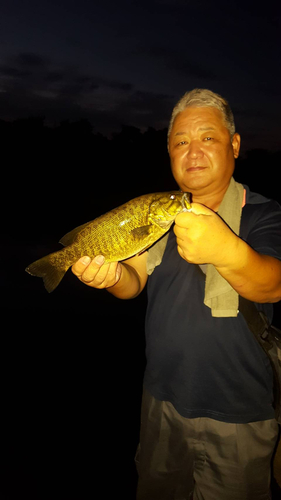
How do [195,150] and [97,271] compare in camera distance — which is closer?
[195,150]

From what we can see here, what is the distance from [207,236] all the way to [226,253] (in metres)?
0.17

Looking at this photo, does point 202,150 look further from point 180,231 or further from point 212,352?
point 212,352

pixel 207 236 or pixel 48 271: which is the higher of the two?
pixel 207 236

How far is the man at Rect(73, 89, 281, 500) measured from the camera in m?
2.34

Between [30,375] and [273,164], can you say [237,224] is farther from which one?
[273,164]

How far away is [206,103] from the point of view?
256 centimetres

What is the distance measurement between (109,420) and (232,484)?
321 cm

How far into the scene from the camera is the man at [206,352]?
92.0 inches

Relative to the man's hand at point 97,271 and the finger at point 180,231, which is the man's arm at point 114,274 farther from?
the finger at point 180,231

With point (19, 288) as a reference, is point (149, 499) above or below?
below

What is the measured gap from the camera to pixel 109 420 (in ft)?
16.7

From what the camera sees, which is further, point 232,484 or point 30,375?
point 30,375

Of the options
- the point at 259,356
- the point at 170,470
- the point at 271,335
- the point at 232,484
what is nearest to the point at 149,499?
the point at 170,470

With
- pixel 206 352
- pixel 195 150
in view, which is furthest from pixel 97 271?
pixel 195 150
